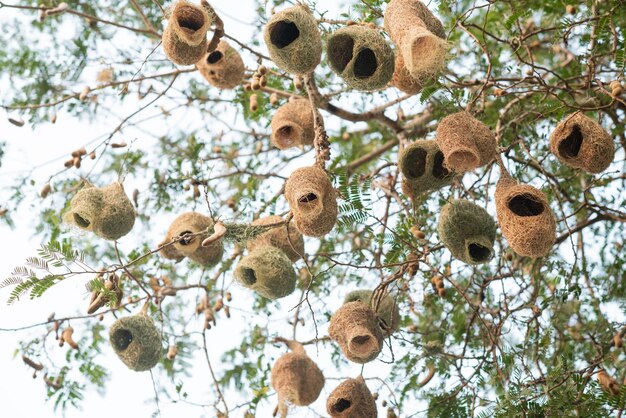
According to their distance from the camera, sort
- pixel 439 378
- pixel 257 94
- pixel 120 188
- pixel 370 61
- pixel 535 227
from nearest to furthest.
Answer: pixel 535 227 → pixel 370 61 → pixel 120 188 → pixel 439 378 → pixel 257 94

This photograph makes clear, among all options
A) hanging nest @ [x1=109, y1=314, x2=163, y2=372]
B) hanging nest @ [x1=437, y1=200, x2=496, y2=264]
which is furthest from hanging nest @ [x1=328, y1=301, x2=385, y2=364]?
hanging nest @ [x1=109, y1=314, x2=163, y2=372]

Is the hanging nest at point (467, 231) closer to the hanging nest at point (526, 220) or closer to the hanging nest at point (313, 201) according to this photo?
the hanging nest at point (526, 220)

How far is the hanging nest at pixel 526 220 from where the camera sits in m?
2.49

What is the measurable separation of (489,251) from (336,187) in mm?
515

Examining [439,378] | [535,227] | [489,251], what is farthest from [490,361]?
[535,227]

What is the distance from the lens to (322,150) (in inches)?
107

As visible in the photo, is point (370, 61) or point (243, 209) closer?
point (370, 61)

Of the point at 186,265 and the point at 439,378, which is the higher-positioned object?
the point at 186,265

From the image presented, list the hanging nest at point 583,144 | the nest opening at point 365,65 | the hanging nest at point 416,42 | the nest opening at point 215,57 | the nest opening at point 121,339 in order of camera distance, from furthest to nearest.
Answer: the nest opening at point 215,57 → the nest opening at point 121,339 → the nest opening at point 365,65 → the hanging nest at point 583,144 → the hanging nest at point 416,42

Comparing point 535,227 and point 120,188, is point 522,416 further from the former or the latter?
point 120,188

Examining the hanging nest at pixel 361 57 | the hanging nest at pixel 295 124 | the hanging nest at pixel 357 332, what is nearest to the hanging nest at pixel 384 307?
the hanging nest at pixel 357 332

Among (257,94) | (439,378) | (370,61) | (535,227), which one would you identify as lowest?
(535,227)

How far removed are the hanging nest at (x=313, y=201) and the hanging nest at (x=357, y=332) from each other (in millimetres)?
337

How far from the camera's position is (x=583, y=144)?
8.44ft
